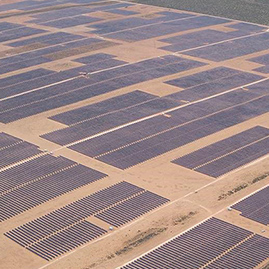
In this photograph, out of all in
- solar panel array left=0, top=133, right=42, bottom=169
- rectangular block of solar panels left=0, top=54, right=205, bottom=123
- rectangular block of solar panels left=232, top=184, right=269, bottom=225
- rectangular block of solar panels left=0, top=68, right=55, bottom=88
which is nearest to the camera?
rectangular block of solar panels left=232, top=184, right=269, bottom=225

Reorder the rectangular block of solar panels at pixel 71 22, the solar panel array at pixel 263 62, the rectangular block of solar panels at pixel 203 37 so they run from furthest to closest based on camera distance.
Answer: the rectangular block of solar panels at pixel 71 22 < the rectangular block of solar panels at pixel 203 37 < the solar panel array at pixel 263 62

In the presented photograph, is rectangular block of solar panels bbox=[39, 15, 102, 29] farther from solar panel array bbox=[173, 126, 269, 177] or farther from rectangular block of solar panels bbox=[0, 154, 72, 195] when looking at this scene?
solar panel array bbox=[173, 126, 269, 177]

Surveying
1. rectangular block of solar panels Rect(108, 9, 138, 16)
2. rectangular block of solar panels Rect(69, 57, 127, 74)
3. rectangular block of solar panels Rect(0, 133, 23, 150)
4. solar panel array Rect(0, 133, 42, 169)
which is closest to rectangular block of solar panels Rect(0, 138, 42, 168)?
solar panel array Rect(0, 133, 42, 169)

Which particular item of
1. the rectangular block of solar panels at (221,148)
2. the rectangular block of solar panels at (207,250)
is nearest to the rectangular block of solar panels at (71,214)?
the rectangular block of solar panels at (221,148)

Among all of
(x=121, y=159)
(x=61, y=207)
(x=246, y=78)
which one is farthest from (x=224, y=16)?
(x=61, y=207)

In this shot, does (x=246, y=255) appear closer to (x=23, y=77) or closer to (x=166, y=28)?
(x=23, y=77)

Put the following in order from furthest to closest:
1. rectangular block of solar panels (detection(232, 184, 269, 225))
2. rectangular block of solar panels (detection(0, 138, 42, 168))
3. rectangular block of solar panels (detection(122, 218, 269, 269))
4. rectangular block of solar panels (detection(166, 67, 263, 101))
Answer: rectangular block of solar panels (detection(166, 67, 263, 101)), rectangular block of solar panels (detection(0, 138, 42, 168)), rectangular block of solar panels (detection(232, 184, 269, 225)), rectangular block of solar panels (detection(122, 218, 269, 269))

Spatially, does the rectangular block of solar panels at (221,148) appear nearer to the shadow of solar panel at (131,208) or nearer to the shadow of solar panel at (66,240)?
the shadow of solar panel at (131,208)

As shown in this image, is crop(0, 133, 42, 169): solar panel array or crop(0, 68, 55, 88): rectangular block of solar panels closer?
crop(0, 133, 42, 169): solar panel array
